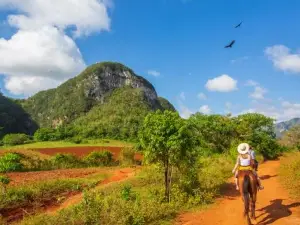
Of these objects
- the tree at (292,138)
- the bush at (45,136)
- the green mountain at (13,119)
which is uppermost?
the green mountain at (13,119)

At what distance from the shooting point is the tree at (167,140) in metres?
12.2

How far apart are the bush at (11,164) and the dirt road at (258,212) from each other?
55.1ft

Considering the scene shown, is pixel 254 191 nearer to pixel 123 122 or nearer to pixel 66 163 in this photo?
pixel 66 163

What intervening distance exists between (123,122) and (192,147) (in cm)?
8836

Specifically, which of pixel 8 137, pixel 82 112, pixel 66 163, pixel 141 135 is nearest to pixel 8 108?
pixel 82 112

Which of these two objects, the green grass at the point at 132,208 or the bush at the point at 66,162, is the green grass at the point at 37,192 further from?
the bush at the point at 66,162

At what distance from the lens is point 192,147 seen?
1286 cm

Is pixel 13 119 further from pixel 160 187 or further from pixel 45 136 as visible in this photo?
pixel 160 187

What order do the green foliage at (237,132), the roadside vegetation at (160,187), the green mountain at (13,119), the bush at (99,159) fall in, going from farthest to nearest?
the green mountain at (13,119), the bush at (99,159), the green foliage at (237,132), the roadside vegetation at (160,187)

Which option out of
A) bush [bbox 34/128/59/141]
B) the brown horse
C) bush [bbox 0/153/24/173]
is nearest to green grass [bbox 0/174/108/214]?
bush [bbox 0/153/24/173]

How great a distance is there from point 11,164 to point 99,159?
8933 mm

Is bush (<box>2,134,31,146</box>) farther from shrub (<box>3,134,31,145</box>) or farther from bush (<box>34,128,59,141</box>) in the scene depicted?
bush (<box>34,128,59,141</box>)

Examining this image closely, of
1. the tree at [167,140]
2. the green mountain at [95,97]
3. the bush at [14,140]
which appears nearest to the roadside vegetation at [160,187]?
the tree at [167,140]

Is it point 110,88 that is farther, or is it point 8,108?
point 110,88
